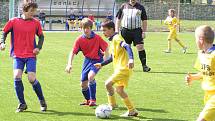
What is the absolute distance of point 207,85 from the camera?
6.46 meters

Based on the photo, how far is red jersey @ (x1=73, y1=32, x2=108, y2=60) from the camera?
911cm


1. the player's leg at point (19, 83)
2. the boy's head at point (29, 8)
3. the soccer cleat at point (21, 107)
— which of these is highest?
the boy's head at point (29, 8)

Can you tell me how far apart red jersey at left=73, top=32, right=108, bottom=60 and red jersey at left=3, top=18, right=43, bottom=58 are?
84cm

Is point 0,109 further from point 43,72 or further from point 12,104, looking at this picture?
point 43,72

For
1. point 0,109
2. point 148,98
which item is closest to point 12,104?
point 0,109

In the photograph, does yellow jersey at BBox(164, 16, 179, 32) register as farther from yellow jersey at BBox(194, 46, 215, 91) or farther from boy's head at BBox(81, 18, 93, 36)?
yellow jersey at BBox(194, 46, 215, 91)

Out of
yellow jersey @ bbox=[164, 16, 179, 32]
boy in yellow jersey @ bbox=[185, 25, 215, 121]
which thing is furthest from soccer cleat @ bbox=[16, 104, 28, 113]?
yellow jersey @ bbox=[164, 16, 179, 32]

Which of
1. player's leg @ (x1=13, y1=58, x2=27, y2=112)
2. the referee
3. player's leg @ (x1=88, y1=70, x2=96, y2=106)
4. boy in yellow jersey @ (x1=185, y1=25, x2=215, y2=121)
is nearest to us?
boy in yellow jersey @ (x1=185, y1=25, x2=215, y2=121)

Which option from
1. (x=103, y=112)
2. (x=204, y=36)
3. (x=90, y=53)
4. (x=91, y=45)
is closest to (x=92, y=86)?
(x=90, y=53)

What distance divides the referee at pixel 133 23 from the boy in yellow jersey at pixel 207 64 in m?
7.61

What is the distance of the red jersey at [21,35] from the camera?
8656mm

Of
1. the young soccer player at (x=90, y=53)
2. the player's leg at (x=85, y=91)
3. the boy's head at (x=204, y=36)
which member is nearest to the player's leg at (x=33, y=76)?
the young soccer player at (x=90, y=53)

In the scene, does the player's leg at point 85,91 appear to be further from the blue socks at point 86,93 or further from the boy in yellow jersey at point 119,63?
the boy in yellow jersey at point 119,63

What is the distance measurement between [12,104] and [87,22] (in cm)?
203
